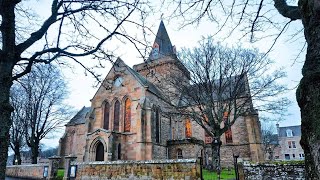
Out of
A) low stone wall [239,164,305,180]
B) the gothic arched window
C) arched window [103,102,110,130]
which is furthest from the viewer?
arched window [103,102,110,130]

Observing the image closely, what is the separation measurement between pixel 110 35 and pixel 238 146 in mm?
24284

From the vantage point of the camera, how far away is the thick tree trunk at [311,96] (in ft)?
6.95

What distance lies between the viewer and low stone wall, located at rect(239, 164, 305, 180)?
8.87 meters

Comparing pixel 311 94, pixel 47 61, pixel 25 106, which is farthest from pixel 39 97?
pixel 311 94

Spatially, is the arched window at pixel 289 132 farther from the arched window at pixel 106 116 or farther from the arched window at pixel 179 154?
the arched window at pixel 106 116

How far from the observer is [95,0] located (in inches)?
255

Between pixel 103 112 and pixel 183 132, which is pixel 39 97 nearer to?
pixel 103 112

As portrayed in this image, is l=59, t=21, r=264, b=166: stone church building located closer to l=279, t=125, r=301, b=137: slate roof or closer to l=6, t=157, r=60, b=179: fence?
l=6, t=157, r=60, b=179: fence

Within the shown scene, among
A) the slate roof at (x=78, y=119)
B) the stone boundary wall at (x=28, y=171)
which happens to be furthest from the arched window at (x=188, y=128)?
the stone boundary wall at (x=28, y=171)

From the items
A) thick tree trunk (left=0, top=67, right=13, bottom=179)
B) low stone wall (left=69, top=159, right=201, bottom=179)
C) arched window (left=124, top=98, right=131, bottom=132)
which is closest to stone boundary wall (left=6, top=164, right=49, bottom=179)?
low stone wall (left=69, top=159, right=201, bottom=179)

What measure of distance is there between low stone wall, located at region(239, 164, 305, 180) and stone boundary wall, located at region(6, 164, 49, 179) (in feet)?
46.9

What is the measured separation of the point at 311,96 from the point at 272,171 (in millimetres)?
8453

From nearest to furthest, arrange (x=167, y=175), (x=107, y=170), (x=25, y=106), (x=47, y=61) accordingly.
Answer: (x=47, y=61) < (x=167, y=175) < (x=107, y=170) < (x=25, y=106)

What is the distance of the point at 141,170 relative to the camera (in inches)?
476
